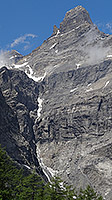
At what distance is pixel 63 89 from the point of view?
416ft

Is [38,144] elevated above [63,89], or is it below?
below

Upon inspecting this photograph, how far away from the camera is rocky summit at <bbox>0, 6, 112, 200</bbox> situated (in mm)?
74250

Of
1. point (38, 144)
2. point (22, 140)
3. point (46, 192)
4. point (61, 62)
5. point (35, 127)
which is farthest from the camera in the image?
point (61, 62)

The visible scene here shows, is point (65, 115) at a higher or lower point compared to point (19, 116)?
lower

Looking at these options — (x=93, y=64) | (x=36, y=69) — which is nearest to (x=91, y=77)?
(x=93, y=64)

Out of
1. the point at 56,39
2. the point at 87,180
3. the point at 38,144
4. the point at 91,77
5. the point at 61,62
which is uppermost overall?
the point at 56,39

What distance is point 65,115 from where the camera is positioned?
101625mm

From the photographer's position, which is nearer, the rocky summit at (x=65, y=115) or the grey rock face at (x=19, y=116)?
the grey rock face at (x=19, y=116)

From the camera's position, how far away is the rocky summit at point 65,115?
74250 mm

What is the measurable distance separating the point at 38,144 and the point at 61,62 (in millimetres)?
69932

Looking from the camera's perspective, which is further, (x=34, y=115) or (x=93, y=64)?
(x=93, y=64)

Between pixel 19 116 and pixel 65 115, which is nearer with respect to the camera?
pixel 19 116

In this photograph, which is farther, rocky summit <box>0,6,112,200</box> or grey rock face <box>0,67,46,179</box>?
rocky summit <box>0,6,112,200</box>

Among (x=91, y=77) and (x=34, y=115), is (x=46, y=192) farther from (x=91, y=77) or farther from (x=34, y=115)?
(x=91, y=77)
